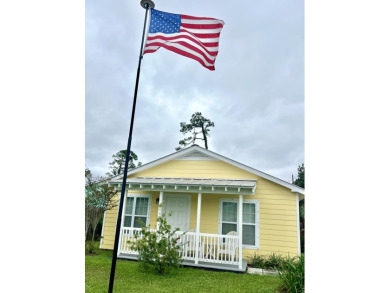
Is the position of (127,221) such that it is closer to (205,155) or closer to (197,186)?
(197,186)

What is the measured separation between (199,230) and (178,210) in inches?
62.3

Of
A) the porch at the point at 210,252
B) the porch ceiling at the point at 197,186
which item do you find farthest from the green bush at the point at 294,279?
the porch ceiling at the point at 197,186

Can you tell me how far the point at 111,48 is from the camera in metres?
11.8

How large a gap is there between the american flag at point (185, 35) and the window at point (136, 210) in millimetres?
7276

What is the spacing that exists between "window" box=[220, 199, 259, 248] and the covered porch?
150mm

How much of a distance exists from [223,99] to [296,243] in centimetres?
2231

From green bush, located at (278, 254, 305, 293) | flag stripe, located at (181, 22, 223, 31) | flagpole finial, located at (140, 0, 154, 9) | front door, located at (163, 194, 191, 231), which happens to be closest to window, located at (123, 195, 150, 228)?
front door, located at (163, 194, 191, 231)

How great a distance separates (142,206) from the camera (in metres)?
10.7

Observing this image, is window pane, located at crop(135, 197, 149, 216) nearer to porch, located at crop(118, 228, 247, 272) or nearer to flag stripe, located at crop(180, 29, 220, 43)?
porch, located at crop(118, 228, 247, 272)

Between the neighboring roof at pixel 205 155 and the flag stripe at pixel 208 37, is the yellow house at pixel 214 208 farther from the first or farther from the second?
the flag stripe at pixel 208 37

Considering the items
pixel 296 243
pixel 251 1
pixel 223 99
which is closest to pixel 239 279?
pixel 296 243

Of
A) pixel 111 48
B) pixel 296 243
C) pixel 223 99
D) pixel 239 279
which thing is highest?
pixel 223 99

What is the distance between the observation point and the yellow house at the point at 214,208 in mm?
8398
